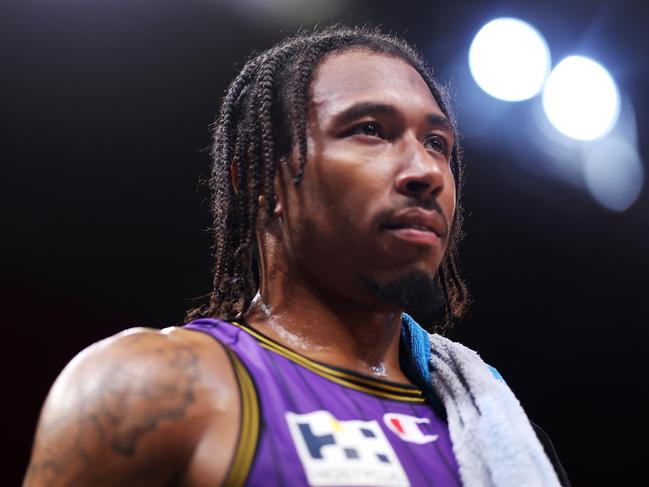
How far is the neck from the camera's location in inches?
52.6

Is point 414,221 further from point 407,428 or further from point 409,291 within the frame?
point 407,428

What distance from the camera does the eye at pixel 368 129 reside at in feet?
4.57

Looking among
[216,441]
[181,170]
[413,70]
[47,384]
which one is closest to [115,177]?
[181,170]

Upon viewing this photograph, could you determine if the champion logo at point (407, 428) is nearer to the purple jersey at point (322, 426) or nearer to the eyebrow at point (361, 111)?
the purple jersey at point (322, 426)

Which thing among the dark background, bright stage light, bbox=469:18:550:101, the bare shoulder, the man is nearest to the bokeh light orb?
the dark background

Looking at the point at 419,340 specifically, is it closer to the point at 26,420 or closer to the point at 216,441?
the point at 216,441

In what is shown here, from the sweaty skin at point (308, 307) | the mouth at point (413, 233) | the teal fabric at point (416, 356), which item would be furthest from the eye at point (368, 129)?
the teal fabric at point (416, 356)

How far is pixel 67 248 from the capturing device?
3.15m

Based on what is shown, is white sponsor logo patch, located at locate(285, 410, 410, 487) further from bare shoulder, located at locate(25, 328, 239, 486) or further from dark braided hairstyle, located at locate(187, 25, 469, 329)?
dark braided hairstyle, located at locate(187, 25, 469, 329)

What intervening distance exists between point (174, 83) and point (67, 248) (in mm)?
865

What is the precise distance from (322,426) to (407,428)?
0.66ft

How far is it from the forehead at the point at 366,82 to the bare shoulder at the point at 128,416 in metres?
0.63

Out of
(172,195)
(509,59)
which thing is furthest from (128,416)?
(509,59)

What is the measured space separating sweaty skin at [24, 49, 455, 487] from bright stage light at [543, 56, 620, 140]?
210 cm
